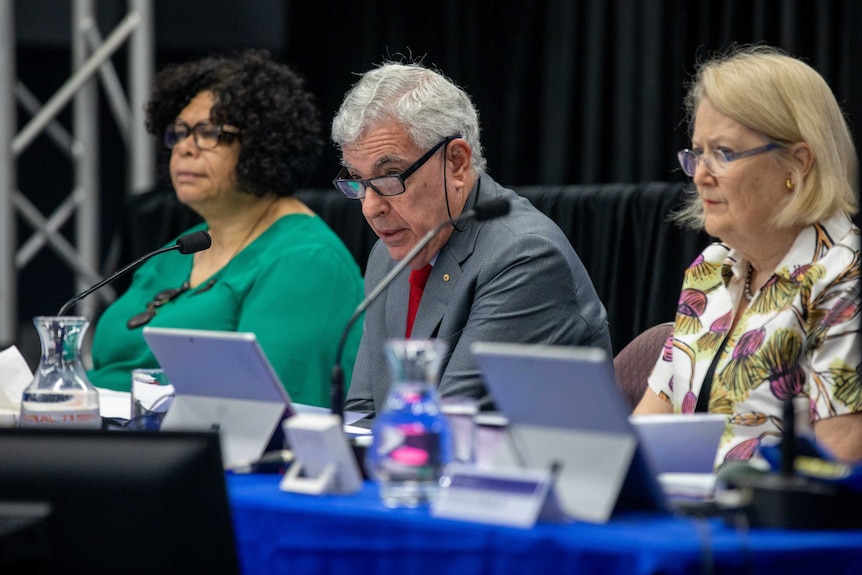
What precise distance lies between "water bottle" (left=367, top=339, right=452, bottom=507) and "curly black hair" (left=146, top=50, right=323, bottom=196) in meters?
1.93

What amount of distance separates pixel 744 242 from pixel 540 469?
0.83 metres

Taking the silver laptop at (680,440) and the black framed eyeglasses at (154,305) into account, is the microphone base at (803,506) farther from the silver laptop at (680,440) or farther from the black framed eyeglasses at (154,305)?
the black framed eyeglasses at (154,305)

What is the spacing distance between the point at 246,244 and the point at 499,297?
1.15 metres

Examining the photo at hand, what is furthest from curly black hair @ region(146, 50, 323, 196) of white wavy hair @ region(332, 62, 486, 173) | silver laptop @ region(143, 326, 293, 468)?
silver laptop @ region(143, 326, 293, 468)

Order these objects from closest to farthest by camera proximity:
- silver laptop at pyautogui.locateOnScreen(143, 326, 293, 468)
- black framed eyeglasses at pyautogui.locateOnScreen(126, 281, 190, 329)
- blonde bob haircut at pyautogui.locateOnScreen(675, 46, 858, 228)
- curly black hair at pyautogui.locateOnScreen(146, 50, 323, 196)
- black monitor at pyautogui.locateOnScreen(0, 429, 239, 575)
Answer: black monitor at pyautogui.locateOnScreen(0, 429, 239, 575) < silver laptop at pyautogui.locateOnScreen(143, 326, 293, 468) < blonde bob haircut at pyautogui.locateOnScreen(675, 46, 858, 228) < black framed eyeglasses at pyautogui.locateOnScreen(126, 281, 190, 329) < curly black hair at pyautogui.locateOnScreen(146, 50, 323, 196)

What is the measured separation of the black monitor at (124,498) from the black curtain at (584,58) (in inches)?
86.4

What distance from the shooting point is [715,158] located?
2.03 m

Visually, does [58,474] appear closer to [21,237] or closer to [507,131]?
[507,131]

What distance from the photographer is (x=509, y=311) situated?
88.9 inches

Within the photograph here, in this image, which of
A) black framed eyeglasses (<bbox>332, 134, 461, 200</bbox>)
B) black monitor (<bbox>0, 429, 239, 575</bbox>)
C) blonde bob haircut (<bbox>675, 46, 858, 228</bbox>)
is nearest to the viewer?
black monitor (<bbox>0, 429, 239, 575</bbox>)

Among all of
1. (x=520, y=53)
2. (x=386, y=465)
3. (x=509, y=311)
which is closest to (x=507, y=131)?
(x=520, y=53)

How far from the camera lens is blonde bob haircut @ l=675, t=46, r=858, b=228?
1.97m

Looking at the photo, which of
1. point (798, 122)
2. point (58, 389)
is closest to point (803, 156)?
point (798, 122)

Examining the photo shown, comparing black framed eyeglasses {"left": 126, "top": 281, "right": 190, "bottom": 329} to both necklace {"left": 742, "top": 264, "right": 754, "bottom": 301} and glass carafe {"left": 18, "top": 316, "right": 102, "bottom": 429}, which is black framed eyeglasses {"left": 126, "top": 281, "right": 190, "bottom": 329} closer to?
glass carafe {"left": 18, "top": 316, "right": 102, "bottom": 429}
